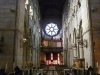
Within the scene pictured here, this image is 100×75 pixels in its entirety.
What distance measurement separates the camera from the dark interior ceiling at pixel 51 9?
1437 inches

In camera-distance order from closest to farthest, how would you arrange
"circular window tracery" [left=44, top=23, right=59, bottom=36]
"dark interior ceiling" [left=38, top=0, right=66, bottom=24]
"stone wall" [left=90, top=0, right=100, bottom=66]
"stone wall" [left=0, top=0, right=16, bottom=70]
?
1. "stone wall" [left=0, top=0, right=16, bottom=70]
2. "stone wall" [left=90, top=0, right=100, bottom=66]
3. "dark interior ceiling" [left=38, top=0, right=66, bottom=24]
4. "circular window tracery" [left=44, top=23, right=59, bottom=36]

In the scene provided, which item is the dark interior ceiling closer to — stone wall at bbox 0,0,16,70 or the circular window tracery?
the circular window tracery

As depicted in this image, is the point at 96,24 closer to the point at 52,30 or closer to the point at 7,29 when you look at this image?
the point at 7,29

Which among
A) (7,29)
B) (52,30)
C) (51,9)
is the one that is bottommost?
(7,29)

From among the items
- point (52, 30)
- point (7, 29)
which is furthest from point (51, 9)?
point (7, 29)

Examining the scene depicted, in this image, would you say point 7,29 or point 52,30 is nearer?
point 7,29

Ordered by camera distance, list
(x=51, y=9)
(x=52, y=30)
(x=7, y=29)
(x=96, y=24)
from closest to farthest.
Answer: (x=7, y=29), (x=96, y=24), (x=51, y=9), (x=52, y=30)

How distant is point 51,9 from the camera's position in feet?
137

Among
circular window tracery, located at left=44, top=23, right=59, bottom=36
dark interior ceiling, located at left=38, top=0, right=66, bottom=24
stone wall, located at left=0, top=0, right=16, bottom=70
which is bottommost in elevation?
stone wall, located at left=0, top=0, right=16, bottom=70

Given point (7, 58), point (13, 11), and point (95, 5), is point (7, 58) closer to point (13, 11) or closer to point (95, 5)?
point (13, 11)

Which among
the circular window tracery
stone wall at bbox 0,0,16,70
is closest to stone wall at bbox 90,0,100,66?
stone wall at bbox 0,0,16,70

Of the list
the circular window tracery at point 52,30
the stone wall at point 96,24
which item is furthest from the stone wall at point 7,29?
the circular window tracery at point 52,30

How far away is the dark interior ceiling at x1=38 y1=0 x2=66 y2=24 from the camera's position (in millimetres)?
36497

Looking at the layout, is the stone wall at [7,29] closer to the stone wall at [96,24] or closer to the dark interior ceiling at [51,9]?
the stone wall at [96,24]
